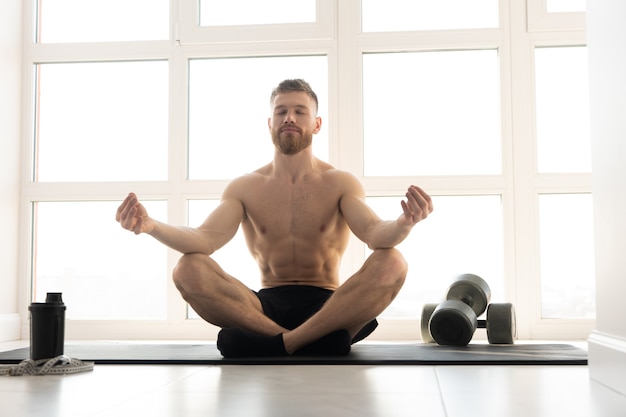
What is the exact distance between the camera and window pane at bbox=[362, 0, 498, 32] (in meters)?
4.41

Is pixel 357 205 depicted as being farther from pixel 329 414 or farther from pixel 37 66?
pixel 37 66

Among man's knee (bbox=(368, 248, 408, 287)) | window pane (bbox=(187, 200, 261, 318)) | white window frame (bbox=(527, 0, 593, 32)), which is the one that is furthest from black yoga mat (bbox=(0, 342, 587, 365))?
white window frame (bbox=(527, 0, 593, 32))

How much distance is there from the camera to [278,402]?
166 centimetres

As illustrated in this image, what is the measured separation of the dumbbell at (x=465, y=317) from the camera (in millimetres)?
3223

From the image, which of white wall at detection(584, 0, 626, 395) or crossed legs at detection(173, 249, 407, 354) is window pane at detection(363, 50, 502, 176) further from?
white wall at detection(584, 0, 626, 395)

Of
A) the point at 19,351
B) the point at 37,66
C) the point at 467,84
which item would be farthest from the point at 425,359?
the point at 37,66

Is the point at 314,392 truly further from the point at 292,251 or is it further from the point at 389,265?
the point at 292,251

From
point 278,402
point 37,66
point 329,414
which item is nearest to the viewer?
point 329,414

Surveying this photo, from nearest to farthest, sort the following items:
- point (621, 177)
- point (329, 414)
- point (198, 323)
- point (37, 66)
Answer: point (329, 414), point (621, 177), point (198, 323), point (37, 66)

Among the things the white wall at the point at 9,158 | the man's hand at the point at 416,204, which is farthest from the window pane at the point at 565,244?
the white wall at the point at 9,158

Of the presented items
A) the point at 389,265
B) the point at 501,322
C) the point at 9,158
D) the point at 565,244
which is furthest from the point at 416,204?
the point at 9,158

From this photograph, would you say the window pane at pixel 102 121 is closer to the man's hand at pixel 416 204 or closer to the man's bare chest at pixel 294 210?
the man's bare chest at pixel 294 210

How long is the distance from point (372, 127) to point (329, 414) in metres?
3.09

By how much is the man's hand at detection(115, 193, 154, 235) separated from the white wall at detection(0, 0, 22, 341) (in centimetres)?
209
